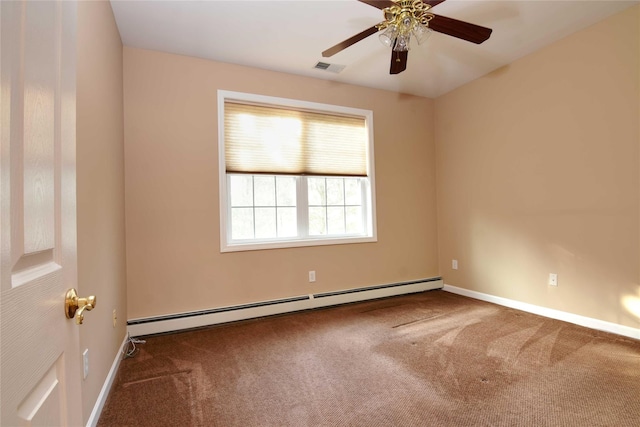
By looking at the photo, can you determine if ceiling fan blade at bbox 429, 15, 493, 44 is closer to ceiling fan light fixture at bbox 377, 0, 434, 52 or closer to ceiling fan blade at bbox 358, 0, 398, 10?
ceiling fan light fixture at bbox 377, 0, 434, 52

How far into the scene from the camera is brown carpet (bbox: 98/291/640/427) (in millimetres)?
1669

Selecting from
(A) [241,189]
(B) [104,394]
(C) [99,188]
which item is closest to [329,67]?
(A) [241,189]

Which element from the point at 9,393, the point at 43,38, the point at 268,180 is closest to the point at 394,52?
the point at 268,180

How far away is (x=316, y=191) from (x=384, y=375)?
2202mm

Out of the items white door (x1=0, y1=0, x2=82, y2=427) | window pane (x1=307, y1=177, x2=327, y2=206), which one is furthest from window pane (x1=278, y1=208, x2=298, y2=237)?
white door (x1=0, y1=0, x2=82, y2=427)

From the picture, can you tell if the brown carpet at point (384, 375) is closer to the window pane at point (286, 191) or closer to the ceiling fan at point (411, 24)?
the window pane at point (286, 191)

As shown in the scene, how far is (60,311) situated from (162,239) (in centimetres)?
245

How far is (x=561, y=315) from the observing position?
3041 mm

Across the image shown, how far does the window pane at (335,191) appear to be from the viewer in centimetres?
383

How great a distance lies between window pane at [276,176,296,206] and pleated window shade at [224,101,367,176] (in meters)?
0.11

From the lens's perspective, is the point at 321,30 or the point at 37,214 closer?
the point at 37,214

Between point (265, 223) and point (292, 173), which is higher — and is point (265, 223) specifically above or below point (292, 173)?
below

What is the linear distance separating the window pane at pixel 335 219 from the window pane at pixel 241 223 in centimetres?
97

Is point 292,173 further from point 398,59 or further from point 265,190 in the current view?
point 398,59
